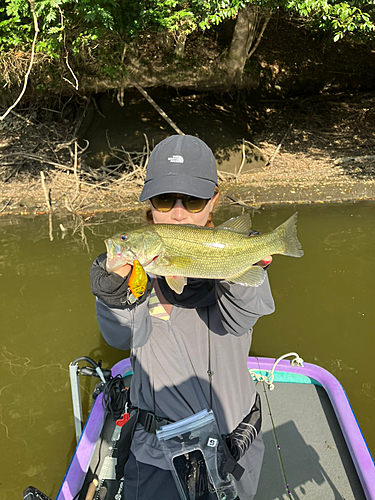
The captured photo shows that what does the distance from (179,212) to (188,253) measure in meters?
0.33

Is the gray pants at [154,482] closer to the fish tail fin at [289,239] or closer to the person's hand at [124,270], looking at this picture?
the person's hand at [124,270]

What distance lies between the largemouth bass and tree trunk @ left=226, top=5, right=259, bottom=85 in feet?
32.7

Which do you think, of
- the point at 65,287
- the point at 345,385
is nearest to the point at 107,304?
the point at 345,385

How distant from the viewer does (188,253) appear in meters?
2.18

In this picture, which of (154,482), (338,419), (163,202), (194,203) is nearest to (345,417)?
(338,419)

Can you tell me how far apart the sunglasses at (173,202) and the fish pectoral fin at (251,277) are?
19.8 inches

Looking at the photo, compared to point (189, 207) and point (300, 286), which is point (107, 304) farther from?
point (300, 286)

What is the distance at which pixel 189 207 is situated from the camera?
239 cm

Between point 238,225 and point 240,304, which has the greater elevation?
point 238,225

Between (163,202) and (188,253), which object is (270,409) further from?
(163,202)

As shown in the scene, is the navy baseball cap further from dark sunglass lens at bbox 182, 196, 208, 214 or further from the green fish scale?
the green fish scale

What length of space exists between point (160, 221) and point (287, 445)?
226 centimetres

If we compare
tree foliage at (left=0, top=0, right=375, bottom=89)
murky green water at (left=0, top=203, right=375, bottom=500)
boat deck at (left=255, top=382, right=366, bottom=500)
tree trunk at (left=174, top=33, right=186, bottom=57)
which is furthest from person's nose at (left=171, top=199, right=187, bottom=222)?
tree trunk at (left=174, top=33, right=186, bottom=57)

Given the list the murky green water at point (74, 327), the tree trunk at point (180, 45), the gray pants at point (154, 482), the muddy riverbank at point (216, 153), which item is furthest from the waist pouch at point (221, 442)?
the tree trunk at point (180, 45)
